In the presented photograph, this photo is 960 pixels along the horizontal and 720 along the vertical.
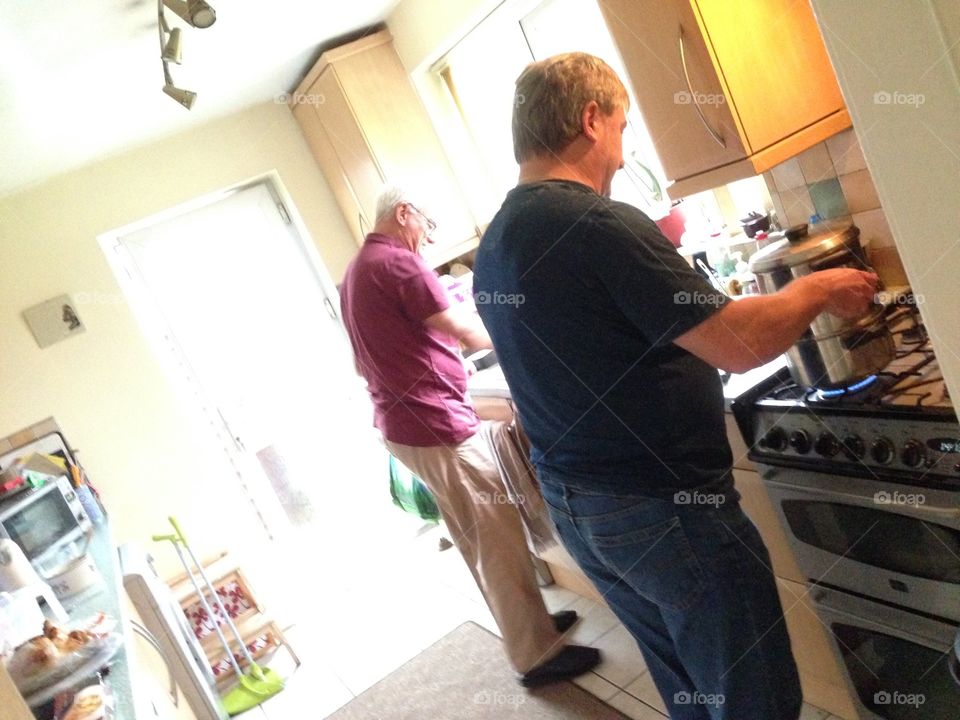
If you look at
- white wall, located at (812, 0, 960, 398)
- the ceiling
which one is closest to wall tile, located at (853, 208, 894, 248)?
white wall, located at (812, 0, 960, 398)

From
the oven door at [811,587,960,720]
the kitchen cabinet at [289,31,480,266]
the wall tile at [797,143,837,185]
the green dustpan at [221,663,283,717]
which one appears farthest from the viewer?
the kitchen cabinet at [289,31,480,266]

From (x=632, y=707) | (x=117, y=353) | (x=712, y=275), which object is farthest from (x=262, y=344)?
(x=632, y=707)

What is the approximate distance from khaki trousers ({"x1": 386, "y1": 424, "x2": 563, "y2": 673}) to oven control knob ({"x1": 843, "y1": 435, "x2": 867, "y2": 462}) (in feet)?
4.00

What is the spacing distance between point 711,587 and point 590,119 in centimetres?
81

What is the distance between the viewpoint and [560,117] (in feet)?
4.32

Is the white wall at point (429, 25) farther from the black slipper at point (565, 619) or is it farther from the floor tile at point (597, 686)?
the floor tile at point (597, 686)

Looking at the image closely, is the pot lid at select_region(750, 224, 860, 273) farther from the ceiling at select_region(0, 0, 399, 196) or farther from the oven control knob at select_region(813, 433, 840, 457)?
the ceiling at select_region(0, 0, 399, 196)

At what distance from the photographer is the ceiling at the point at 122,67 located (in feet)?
6.73

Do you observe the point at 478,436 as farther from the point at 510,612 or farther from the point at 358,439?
the point at 358,439

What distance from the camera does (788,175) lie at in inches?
78.9

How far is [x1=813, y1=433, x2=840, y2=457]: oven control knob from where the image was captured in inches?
56.3

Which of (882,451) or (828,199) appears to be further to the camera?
(828,199)

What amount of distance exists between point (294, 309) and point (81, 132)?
1285mm

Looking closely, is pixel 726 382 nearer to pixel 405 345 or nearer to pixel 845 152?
pixel 845 152
